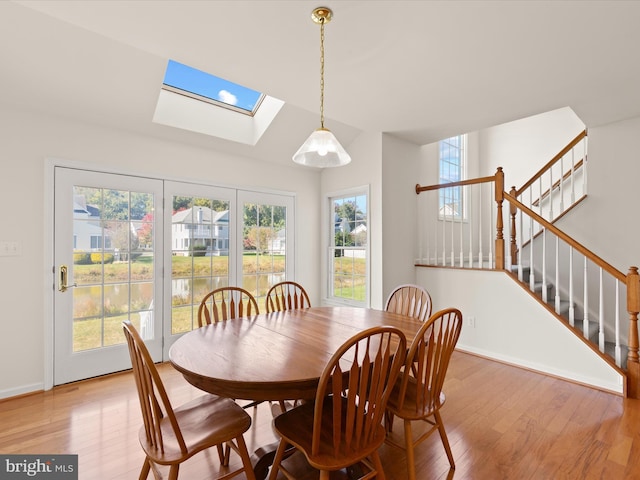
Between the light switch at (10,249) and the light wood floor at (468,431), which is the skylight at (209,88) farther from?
the light wood floor at (468,431)

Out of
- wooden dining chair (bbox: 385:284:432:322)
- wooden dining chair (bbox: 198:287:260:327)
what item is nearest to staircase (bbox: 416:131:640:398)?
wooden dining chair (bbox: 385:284:432:322)

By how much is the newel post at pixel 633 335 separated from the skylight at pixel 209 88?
3888 mm

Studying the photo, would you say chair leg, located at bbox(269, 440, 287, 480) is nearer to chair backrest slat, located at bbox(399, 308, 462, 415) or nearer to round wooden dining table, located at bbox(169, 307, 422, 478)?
round wooden dining table, located at bbox(169, 307, 422, 478)

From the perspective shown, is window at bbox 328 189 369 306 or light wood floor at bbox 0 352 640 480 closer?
light wood floor at bbox 0 352 640 480

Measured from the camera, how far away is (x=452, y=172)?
205 inches

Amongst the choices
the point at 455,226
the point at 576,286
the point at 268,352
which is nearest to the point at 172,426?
the point at 268,352

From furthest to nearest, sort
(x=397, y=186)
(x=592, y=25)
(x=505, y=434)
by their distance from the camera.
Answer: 1. (x=397, y=186)
2. (x=505, y=434)
3. (x=592, y=25)

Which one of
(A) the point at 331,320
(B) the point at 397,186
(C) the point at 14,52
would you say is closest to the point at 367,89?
(B) the point at 397,186

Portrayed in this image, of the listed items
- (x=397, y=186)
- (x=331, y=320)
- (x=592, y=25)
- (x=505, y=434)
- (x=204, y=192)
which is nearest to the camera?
(x=592, y=25)

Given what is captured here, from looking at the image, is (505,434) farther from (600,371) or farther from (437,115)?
(437,115)

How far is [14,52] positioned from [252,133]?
6.77ft

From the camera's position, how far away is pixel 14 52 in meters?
2.20

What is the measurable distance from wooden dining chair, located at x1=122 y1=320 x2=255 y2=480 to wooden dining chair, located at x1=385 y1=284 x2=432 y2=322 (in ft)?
4.95

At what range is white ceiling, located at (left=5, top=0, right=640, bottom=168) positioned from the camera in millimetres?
1822
